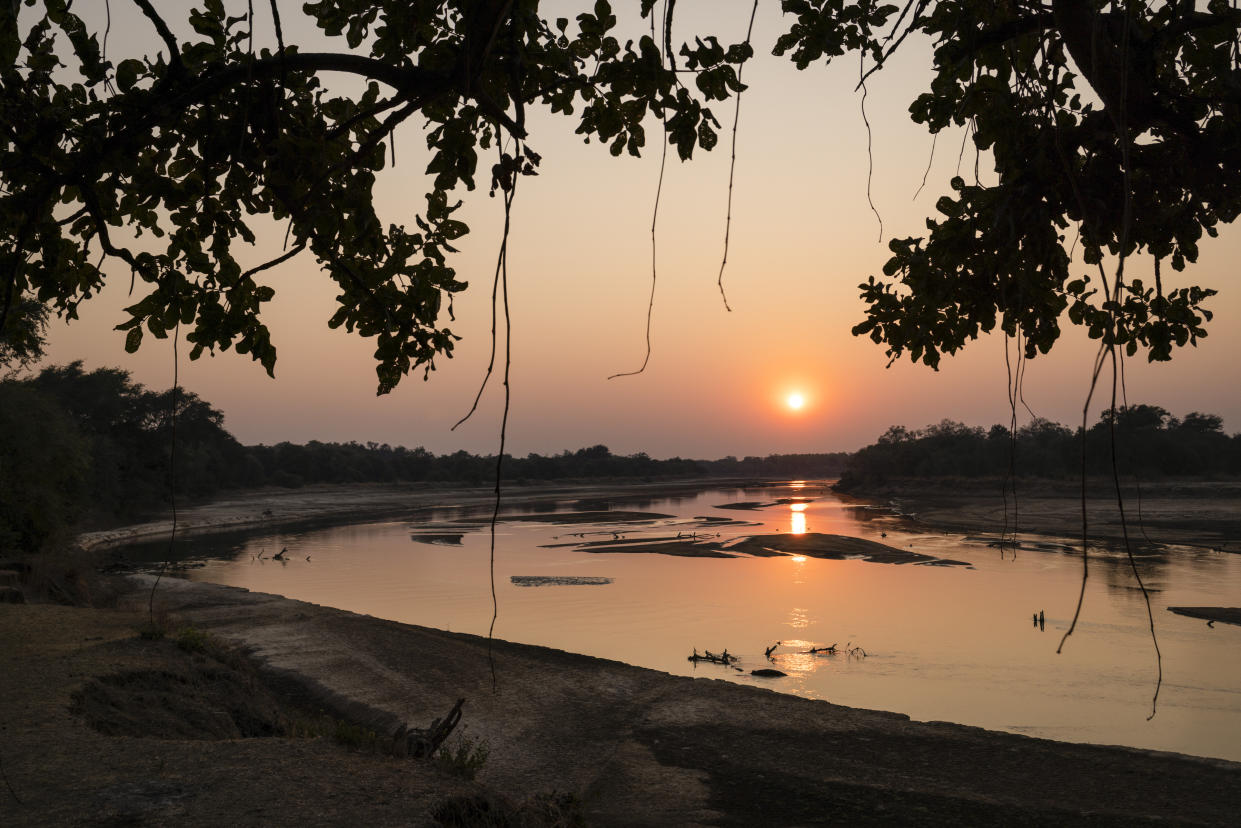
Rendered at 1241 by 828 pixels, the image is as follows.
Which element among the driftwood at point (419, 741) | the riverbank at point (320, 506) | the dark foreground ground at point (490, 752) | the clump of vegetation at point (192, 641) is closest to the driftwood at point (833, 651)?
the dark foreground ground at point (490, 752)

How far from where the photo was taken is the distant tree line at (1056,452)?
80.2 m

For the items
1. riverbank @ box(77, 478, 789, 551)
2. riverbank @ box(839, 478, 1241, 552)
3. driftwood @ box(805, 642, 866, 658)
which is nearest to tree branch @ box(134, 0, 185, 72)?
driftwood @ box(805, 642, 866, 658)

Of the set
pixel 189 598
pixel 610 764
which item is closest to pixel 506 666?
pixel 610 764

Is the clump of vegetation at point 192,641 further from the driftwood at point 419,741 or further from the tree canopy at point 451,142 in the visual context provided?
the tree canopy at point 451,142

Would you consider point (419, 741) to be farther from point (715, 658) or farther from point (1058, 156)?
point (715, 658)

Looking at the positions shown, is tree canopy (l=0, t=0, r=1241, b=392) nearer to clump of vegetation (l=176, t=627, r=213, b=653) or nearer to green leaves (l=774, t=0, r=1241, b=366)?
green leaves (l=774, t=0, r=1241, b=366)

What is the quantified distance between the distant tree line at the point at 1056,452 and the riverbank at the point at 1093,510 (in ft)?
10.4

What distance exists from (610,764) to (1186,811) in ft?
23.6

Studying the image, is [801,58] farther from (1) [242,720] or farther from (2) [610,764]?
(1) [242,720]

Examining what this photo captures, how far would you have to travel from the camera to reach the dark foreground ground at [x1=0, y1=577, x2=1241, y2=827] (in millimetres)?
7977

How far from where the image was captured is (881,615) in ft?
87.1

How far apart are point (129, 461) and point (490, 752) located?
6256 cm

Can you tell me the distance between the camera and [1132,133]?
4.86m

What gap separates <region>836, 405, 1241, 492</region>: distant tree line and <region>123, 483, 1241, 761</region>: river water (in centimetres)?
2797
